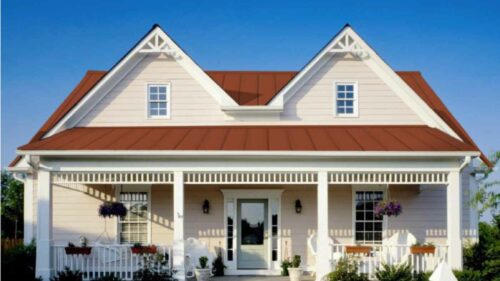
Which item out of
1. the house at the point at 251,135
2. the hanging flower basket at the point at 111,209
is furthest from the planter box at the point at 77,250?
the house at the point at 251,135

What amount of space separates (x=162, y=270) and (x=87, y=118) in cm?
569

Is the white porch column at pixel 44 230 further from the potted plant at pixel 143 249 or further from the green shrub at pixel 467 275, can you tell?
the green shrub at pixel 467 275

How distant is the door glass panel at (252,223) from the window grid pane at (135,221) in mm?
2893

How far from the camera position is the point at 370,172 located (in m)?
15.9

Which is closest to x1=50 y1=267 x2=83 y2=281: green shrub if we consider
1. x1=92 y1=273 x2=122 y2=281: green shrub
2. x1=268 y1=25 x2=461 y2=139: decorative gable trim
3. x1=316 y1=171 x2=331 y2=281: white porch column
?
x1=92 y1=273 x2=122 y2=281: green shrub

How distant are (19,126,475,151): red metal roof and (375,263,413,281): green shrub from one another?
2.89 m

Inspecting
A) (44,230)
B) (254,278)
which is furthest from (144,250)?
(254,278)

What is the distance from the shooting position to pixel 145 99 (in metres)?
19.0

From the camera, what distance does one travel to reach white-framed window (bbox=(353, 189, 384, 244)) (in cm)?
1855

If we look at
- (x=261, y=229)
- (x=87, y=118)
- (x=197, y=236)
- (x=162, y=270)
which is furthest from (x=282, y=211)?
(x=87, y=118)

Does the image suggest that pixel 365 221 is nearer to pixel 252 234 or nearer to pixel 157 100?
pixel 252 234

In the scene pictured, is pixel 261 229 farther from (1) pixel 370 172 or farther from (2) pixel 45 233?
(2) pixel 45 233

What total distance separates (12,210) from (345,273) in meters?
27.3

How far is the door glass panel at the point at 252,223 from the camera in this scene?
736 inches
